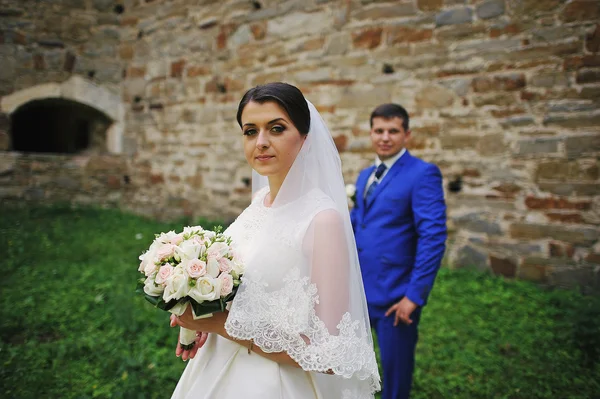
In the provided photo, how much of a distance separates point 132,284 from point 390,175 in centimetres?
323

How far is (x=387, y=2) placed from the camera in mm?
5047

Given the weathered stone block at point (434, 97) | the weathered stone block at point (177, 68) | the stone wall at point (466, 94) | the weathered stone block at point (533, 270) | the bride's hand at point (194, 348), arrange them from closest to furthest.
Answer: the bride's hand at point (194, 348) → the stone wall at point (466, 94) → the weathered stone block at point (533, 270) → the weathered stone block at point (434, 97) → the weathered stone block at point (177, 68)

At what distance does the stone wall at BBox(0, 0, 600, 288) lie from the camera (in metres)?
4.23

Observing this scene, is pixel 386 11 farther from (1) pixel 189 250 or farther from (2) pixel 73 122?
(2) pixel 73 122

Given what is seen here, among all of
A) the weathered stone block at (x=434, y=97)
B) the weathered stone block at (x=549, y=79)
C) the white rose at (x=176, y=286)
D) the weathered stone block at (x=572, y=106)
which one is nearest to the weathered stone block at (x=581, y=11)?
the weathered stone block at (x=549, y=79)

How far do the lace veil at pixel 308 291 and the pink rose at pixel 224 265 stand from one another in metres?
0.10

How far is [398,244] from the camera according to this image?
258 cm

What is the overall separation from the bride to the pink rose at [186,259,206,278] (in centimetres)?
18

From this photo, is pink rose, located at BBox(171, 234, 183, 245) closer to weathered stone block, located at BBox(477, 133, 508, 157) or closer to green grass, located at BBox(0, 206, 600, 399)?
green grass, located at BBox(0, 206, 600, 399)

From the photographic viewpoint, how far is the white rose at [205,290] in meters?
1.37

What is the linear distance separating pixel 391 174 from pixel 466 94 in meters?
2.66

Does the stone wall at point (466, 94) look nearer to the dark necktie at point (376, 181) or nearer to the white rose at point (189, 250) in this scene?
the dark necktie at point (376, 181)

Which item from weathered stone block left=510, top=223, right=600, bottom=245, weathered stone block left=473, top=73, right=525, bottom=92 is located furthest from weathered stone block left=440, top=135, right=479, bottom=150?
weathered stone block left=510, top=223, right=600, bottom=245

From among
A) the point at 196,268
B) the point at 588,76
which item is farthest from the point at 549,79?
the point at 196,268
